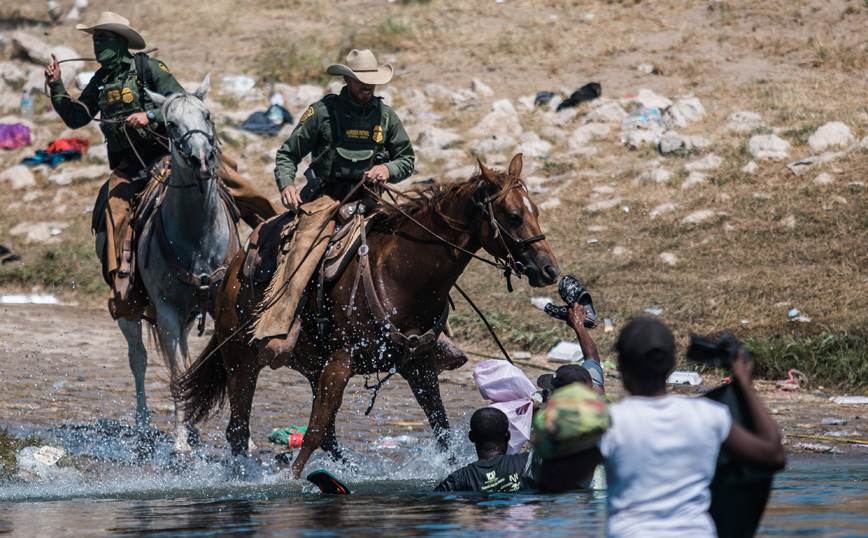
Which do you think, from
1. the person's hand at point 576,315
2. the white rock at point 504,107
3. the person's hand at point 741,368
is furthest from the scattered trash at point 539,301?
the person's hand at point 741,368

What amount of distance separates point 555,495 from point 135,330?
4.46 meters

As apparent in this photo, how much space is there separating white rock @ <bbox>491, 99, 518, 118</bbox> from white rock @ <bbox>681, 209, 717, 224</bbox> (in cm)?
449

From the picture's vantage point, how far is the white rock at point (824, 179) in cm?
1248

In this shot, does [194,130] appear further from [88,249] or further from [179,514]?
[88,249]

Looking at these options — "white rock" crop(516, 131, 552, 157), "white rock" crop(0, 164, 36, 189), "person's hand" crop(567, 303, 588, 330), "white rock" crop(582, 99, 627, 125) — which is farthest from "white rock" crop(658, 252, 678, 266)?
"white rock" crop(0, 164, 36, 189)

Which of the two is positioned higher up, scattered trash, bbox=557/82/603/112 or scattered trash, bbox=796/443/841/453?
scattered trash, bbox=557/82/603/112

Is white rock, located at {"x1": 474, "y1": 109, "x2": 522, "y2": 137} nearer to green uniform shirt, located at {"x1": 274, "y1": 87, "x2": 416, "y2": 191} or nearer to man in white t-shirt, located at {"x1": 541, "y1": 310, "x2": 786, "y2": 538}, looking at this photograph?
green uniform shirt, located at {"x1": 274, "y1": 87, "x2": 416, "y2": 191}

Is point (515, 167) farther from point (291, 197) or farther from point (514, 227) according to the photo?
point (291, 197)

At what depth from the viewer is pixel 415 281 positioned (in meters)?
6.28

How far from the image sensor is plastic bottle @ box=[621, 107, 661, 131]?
1543 centimetres

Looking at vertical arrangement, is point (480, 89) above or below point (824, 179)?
above

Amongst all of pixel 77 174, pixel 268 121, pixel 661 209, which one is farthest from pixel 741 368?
pixel 77 174

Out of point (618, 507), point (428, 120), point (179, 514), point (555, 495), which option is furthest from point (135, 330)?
point (428, 120)

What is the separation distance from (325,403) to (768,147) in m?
9.42
